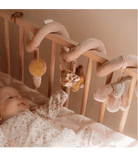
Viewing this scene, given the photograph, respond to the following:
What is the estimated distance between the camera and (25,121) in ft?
3.26

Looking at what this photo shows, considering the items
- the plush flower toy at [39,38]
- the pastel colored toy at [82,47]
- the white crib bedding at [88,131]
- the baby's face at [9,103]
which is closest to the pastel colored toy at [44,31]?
the plush flower toy at [39,38]

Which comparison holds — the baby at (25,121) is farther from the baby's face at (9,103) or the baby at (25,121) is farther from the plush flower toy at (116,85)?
the plush flower toy at (116,85)

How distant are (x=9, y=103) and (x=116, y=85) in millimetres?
529

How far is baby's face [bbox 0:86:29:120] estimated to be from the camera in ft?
3.32

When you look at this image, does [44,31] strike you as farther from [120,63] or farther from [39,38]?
[120,63]

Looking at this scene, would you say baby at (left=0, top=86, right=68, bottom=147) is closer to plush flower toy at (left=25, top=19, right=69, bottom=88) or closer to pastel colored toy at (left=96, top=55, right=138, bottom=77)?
plush flower toy at (left=25, top=19, right=69, bottom=88)

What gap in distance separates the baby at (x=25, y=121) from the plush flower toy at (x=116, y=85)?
0.26 m

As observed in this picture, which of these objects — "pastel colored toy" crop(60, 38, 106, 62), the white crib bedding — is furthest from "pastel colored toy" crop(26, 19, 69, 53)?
the white crib bedding

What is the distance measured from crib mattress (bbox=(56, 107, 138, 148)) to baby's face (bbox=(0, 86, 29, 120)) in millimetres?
207

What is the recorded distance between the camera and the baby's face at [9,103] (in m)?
1.01

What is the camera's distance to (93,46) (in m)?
0.86

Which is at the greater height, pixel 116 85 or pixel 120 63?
pixel 120 63

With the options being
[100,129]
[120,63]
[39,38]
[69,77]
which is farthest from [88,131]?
[39,38]

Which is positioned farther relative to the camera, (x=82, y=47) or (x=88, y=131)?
(x=88, y=131)
